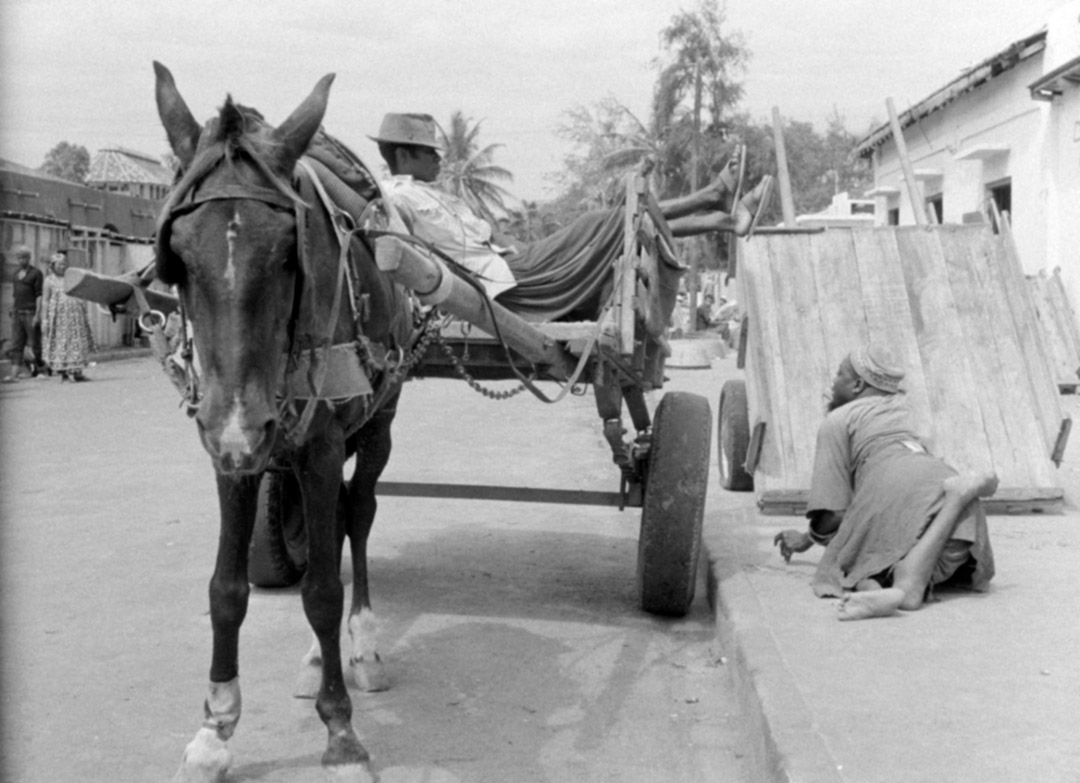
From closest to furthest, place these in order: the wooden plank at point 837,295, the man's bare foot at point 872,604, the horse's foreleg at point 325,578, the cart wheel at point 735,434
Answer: the horse's foreleg at point 325,578 < the man's bare foot at point 872,604 < the wooden plank at point 837,295 < the cart wheel at point 735,434

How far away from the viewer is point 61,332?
58.9ft

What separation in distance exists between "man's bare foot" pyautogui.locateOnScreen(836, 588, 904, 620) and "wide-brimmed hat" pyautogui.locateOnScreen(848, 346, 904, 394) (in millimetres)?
1087

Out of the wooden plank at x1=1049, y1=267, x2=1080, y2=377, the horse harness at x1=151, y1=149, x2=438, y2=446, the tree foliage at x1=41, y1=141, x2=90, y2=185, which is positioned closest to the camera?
the horse harness at x1=151, y1=149, x2=438, y2=446

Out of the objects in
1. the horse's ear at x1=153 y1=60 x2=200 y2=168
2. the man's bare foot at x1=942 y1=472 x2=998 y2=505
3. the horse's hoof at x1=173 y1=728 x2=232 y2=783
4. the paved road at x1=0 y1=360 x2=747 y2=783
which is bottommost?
the paved road at x1=0 y1=360 x2=747 y2=783

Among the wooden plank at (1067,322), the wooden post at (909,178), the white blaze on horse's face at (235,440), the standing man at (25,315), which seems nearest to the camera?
the white blaze on horse's face at (235,440)

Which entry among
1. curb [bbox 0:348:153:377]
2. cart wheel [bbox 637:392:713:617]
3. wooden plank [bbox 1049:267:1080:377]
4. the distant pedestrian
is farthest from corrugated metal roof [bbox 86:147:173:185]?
cart wheel [bbox 637:392:713:617]

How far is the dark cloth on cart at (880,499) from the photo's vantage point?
5.34 meters

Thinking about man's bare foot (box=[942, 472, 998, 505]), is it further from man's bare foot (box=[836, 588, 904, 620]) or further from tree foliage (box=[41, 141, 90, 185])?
tree foliage (box=[41, 141, 90, 185])

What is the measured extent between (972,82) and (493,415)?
1017 cm

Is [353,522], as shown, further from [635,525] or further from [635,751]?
[635,525]

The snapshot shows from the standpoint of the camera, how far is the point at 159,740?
424 centimetres

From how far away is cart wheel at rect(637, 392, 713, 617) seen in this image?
5.75 m

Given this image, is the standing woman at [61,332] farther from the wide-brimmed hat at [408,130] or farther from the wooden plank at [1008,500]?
the wide-brimmed hat at [408,130]

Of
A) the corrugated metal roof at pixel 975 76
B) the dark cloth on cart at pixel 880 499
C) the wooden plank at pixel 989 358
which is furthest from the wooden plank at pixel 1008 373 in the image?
the corrugated metal roof at pixel 975 76
